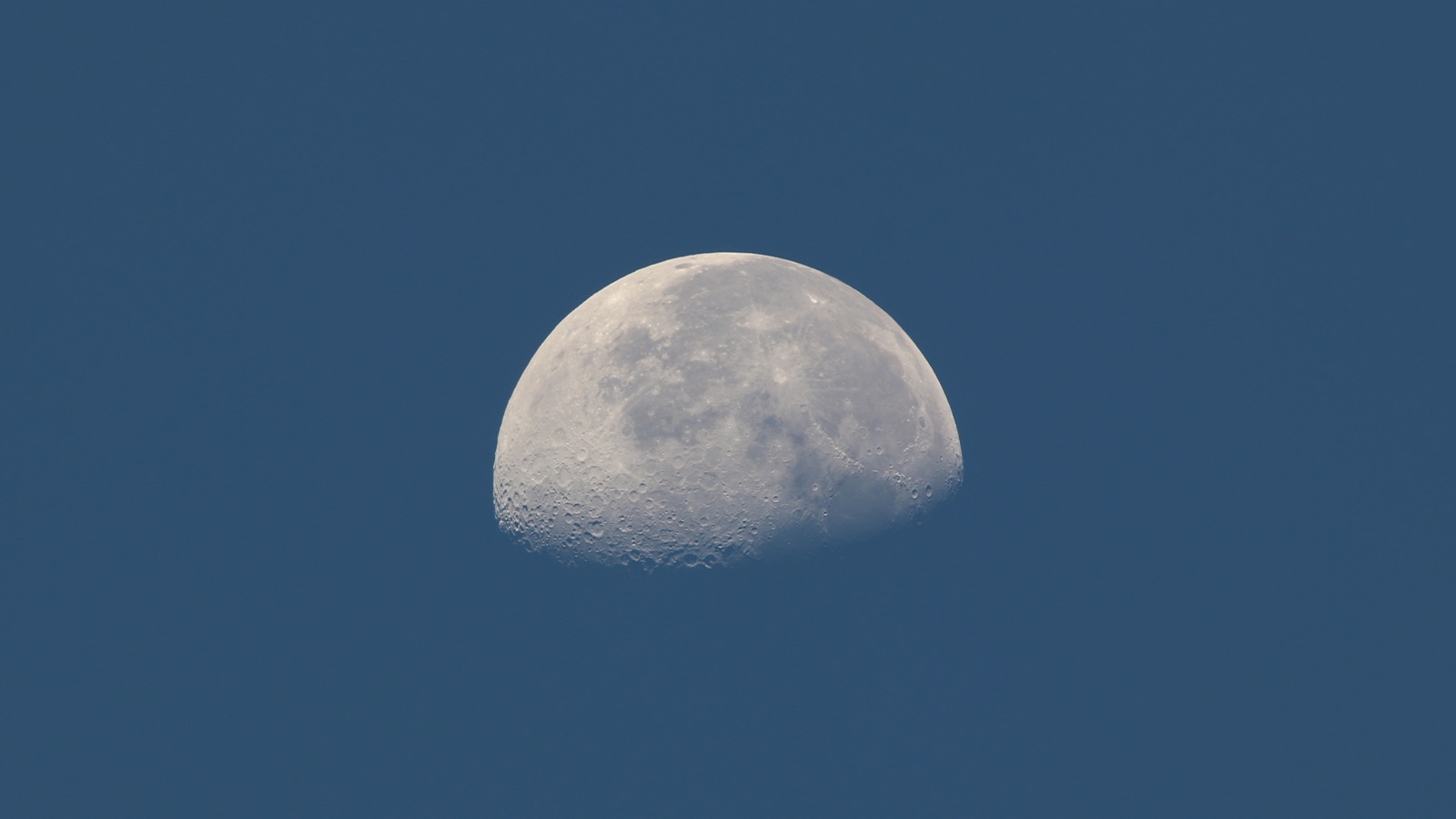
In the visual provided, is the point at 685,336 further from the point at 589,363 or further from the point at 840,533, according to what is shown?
the point at 840,533

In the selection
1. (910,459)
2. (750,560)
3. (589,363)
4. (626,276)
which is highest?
(626,276)

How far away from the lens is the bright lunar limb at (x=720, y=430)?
15.8 m

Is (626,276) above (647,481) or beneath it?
above

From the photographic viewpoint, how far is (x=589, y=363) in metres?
16.9

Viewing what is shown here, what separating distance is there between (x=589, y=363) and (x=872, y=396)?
123 inches

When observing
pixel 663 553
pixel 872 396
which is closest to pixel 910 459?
pixel 872 396

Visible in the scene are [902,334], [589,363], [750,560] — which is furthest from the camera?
[902,334]

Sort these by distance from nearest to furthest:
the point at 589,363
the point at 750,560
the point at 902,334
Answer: the point at 750,560 → the point at 589,363 → the point at 902,334

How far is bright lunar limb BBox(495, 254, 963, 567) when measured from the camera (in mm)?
15797

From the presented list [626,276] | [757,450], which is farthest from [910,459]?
[626,276]

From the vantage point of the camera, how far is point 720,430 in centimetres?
1587

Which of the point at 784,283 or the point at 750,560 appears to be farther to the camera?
the point at 784,283

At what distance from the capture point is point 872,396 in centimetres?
1658

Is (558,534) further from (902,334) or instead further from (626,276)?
(902,334)
